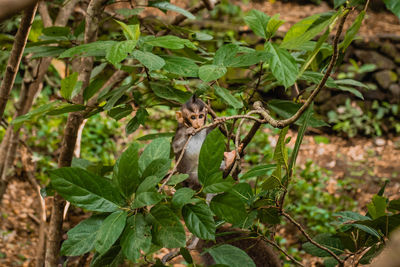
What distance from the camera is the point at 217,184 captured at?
0.74 metres

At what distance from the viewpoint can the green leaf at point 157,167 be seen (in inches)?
30.4

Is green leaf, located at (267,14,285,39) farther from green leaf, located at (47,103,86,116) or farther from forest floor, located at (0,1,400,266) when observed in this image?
forest floor, located at (0,1,400,266)

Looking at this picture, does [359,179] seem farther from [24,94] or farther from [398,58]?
[24,94]

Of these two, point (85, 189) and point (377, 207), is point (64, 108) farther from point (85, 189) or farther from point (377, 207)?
point (377, 207)

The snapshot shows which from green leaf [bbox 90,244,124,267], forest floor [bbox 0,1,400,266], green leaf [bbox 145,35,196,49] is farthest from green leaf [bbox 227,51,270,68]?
forest floor [bbox 0,1,400,266]

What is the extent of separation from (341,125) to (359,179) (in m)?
0.92

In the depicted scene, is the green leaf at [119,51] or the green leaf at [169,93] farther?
the green leaf at [169,93]

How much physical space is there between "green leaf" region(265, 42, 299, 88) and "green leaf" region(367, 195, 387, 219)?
34 cm

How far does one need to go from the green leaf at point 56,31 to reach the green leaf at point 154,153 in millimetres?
598

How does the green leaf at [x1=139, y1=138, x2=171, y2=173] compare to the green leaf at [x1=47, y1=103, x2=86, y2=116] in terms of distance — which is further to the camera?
the green leaf at [x1=47, y1=103, x2=86, y2=116]

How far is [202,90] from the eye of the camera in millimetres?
979

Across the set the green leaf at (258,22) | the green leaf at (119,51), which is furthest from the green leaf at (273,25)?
the green leaf at (119,51)

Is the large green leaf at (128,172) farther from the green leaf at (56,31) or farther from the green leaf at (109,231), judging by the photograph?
the green leaf at (56,31)

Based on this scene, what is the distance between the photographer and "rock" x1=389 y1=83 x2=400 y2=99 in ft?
15.0
